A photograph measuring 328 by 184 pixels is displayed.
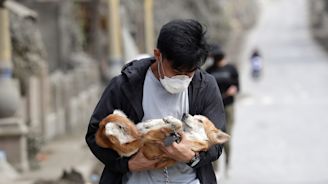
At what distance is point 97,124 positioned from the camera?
420cm

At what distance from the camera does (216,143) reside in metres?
4.20

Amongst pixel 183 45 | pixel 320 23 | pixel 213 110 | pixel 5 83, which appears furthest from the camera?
pixel 320 23

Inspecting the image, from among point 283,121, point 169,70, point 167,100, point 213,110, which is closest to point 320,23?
point 283,121

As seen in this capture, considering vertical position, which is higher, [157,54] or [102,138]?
[157,54]

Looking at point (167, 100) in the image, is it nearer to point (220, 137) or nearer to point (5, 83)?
point (220, 137)

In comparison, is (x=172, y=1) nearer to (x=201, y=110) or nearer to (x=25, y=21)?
(x=25, y=21)

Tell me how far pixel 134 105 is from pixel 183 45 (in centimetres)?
42

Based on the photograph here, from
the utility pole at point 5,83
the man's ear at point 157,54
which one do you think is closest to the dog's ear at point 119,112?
the man's ear at point 157,54

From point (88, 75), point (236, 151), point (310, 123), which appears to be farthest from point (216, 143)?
point (88, 75)

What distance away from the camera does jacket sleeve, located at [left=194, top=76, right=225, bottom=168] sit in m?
4.22

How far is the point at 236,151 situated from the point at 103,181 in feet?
40.6

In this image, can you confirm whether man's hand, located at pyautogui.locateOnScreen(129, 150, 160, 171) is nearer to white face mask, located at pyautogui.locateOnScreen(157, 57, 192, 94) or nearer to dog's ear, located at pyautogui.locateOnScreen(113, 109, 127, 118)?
dog's ear, located at pyautogui.locateOnScreen(113, 109, 127, 118)

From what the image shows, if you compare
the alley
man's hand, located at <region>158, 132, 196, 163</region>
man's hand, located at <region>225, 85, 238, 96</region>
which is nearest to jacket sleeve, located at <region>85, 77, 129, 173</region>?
man's hand, located at <region>158, 132, 196, 163</region>

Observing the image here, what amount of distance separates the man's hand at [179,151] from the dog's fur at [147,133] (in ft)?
0.09
